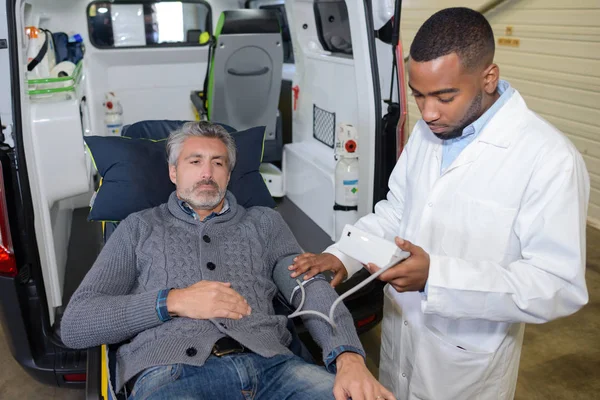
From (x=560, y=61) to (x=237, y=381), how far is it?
4226 millimetres

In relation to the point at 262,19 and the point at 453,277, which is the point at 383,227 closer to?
the point at 453,277

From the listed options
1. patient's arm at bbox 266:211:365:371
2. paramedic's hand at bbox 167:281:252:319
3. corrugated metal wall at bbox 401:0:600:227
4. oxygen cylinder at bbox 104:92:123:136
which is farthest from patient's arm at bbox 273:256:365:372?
corrugated metal wall at bbox 401:0:600:227

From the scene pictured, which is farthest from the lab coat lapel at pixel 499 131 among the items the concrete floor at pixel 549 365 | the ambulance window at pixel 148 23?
the ambulance window at pixel 148 23

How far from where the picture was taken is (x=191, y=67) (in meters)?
4.82

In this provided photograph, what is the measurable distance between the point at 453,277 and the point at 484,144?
384 mm

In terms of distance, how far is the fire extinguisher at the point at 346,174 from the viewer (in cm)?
292

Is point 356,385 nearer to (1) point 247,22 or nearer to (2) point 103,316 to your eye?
(2) point 103,316

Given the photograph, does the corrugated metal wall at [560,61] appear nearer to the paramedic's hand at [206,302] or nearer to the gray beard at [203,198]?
the gray beard at [203,198]

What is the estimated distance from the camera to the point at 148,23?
15.0ft

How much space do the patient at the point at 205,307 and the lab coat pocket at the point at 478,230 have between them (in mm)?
461

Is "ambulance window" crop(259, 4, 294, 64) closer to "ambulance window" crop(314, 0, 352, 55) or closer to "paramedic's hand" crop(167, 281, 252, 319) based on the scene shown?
"ambulance window" crop(314, 0, 352, 55)

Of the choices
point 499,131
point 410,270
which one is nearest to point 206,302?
point 410,270

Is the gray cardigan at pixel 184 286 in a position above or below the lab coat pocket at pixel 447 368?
above

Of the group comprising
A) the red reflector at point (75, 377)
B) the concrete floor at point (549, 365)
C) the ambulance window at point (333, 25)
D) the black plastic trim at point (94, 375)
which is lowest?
the concrete floor at point (549, 365)
